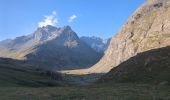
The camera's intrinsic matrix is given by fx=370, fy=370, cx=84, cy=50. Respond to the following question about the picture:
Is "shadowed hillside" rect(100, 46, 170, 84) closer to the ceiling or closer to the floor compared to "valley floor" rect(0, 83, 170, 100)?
closer to the ceiling

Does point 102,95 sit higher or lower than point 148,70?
lower

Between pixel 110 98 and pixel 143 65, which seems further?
pixel 143 65

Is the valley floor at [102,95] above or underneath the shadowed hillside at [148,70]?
underneath

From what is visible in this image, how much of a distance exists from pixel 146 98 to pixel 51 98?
1290cm

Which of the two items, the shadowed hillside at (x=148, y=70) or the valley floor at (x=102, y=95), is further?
the shadowed hillside at (x=148, y=70)

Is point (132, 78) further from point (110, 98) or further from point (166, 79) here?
point (110, 98)

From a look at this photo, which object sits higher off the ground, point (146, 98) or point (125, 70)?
point (125, 70)

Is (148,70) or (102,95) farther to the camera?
(148,70)

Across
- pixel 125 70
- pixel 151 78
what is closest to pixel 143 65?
pixel 125 70

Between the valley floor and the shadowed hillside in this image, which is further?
the shadowed hillside

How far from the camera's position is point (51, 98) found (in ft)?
160

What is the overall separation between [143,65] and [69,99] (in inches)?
1734

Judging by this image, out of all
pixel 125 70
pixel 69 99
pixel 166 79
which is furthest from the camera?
pixel 125 70

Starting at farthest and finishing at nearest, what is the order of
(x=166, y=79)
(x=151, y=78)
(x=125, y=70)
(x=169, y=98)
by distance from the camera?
(x=125, y=70) < (x=151, y=78) < (x=166, y=79) < (x=169, y=98)
